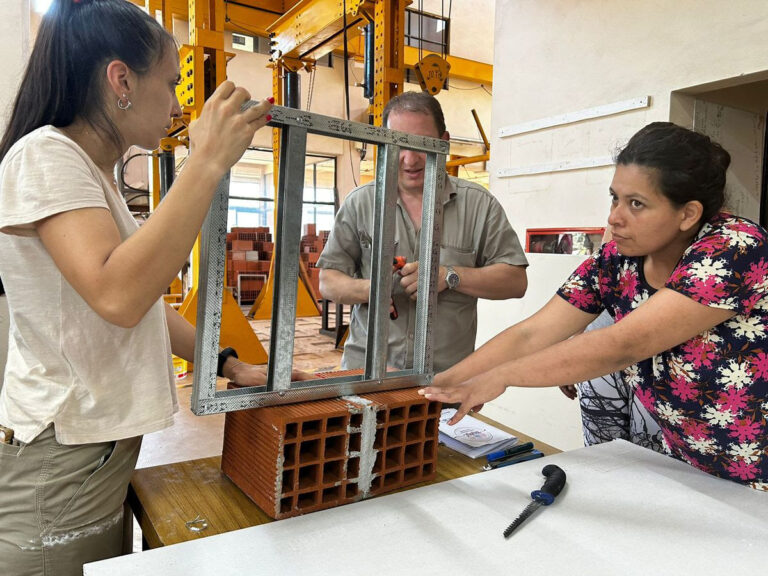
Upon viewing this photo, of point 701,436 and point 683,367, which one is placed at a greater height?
point 683,367

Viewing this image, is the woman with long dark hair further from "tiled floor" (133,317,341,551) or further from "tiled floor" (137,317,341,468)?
"tiled floor" (137,317,341,468)

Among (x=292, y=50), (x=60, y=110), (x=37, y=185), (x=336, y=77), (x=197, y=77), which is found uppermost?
(x=336, y=77)

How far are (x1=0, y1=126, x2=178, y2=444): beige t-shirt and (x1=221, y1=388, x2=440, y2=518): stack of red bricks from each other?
20 centimetres

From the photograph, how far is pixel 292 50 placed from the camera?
15.7 feet

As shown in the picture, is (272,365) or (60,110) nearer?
(60,110)

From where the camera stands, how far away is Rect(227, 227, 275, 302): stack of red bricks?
931 centimetres

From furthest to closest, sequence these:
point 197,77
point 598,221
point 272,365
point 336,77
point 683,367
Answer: point 336,77, point 197,77, point 598,221, point 683,367, point 272,365

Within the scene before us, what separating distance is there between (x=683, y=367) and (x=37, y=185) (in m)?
1.18

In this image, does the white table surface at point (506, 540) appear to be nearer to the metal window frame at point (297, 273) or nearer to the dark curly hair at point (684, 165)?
the metal window frame at point (297, 273)

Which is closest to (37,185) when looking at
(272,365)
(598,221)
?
(272,365)

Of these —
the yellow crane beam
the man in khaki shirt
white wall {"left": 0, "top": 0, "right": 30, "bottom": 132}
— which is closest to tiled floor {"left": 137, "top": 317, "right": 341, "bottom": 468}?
the man in khaki shirt

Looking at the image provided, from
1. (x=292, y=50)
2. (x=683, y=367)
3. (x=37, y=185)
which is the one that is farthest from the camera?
(x=292, y=50)

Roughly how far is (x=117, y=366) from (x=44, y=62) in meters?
0.48

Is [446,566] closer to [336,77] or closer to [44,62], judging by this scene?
[44,62]
